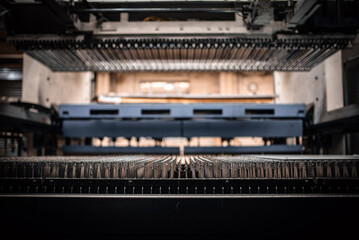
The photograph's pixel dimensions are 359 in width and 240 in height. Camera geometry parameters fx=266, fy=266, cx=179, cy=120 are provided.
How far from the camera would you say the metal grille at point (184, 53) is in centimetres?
201

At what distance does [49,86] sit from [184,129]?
1.83 m

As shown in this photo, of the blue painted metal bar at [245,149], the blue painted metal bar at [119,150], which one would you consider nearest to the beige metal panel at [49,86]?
the blue painted metal bar at [119,150]

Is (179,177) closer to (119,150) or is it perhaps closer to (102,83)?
(119,150)

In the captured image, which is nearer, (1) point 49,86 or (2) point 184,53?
(2) point 184,53

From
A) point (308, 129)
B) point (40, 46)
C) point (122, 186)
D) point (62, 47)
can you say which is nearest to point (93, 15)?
point (62, 47)

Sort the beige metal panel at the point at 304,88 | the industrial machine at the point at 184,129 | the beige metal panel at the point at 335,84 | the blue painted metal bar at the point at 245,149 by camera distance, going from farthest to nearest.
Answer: the beige metal panel at the point at 304,88 < the beige metal panel at the point at 335,84 < the blue painted metal bar at the point at 245,149 < the industrial machine at the point at 184,129

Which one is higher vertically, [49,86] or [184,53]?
[184,53]

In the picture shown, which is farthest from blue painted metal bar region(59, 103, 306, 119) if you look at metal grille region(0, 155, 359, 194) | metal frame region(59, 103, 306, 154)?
metal grille region(0, 155, 359, 194)

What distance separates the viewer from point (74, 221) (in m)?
1.26

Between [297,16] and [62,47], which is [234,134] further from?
[62,47]

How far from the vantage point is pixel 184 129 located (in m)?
2.54

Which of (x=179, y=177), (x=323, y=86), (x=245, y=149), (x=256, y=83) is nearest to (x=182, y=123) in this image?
(x=245, y=149)

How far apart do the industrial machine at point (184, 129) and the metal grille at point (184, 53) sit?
0.04 feet

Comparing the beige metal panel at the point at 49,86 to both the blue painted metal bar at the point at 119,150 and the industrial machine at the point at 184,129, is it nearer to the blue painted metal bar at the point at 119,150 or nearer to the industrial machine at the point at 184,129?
the industrial machine at the point at 184,129
